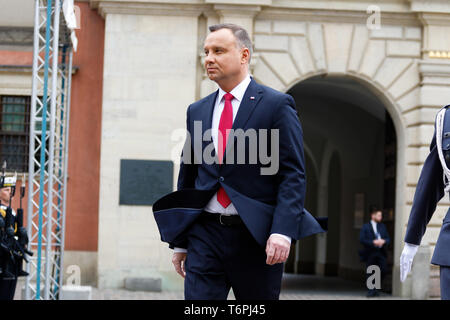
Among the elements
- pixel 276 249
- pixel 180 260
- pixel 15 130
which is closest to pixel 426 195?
pixel 276 249

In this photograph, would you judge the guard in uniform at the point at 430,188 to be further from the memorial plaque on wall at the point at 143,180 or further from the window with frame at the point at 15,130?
the window with frame at the point at 15,130

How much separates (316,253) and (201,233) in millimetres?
21478

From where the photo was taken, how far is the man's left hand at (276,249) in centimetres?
395

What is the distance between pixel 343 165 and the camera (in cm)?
2269

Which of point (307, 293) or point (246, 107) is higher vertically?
point (246, 107)

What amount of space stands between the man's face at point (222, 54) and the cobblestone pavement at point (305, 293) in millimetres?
9106

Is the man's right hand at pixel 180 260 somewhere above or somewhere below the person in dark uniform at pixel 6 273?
above

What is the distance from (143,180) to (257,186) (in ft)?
35.8

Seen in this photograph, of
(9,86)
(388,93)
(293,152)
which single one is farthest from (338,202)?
(293,152)

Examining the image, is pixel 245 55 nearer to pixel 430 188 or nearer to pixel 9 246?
pixel 430 188

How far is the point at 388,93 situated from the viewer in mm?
15492

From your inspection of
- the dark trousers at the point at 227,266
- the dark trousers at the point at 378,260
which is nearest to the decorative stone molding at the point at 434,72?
the dark trousers at the point at 378,260

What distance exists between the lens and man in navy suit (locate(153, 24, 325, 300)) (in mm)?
4090

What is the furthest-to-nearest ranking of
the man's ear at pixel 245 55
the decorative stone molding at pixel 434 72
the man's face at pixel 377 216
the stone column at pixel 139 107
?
the man's face at pixel 377 216, the decorative stone molding at pixel 434 72, the stone column at pixel 139 107, the man's ear at pixel 245 55
